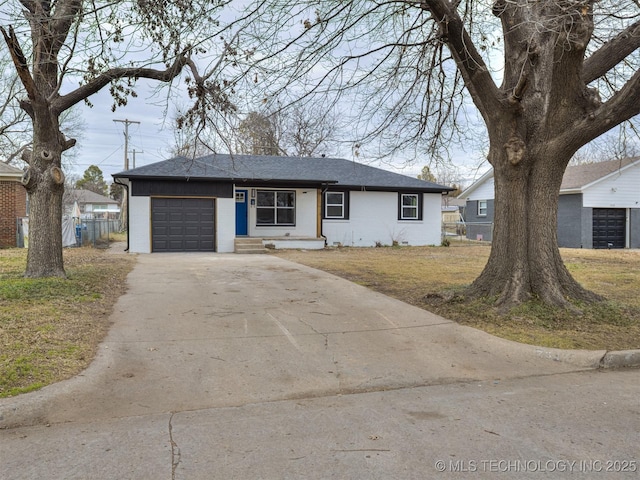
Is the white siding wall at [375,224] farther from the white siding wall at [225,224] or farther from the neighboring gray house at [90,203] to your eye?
the neighboring gray house at [90,203]

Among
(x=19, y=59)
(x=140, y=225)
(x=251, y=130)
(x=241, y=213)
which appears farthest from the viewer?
(x=241, y=213)

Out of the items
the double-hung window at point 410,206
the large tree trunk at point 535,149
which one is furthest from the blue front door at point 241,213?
the large tree trunk at point 535,149

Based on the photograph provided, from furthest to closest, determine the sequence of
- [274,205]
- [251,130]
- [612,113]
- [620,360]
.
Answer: [274,205], [251,130], [612,113], [620,360]

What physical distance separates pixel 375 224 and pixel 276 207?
5.17 meters

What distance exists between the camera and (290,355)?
550 cm

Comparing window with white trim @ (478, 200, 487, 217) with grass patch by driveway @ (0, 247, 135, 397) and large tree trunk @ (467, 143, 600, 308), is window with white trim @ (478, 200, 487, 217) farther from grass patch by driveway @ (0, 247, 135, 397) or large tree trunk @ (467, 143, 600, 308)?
grass patch by driveway @ (0, 247, 135, 397)

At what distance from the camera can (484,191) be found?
105 ft

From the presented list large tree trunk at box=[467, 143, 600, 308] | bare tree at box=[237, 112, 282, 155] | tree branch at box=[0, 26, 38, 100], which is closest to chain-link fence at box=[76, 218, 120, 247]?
tree branch at box=[0, 26, 38, 100]

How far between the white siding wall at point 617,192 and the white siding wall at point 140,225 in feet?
72.3

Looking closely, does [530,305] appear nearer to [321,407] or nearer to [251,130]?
[321,407]

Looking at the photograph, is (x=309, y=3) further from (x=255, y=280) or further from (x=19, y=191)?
(x=19, y=191)

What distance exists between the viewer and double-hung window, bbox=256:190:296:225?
20.9 m

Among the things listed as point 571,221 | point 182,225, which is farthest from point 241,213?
point 571,221

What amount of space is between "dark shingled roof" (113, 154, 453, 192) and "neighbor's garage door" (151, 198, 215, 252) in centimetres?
104
